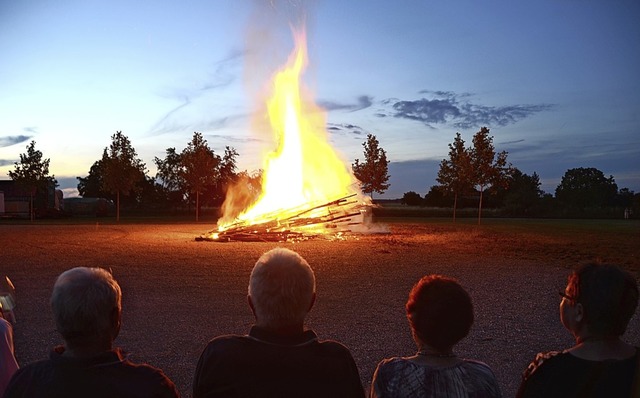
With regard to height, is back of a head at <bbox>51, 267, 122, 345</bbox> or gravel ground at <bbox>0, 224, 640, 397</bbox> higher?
back of a head at <bbox>51, 267, 122, 345</bbox>

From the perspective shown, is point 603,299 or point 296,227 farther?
point 296,227

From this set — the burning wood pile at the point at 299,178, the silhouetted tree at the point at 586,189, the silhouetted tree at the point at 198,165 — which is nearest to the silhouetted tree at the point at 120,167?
the silhouetted tree at the point at 198,165

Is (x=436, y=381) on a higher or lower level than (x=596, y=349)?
lower

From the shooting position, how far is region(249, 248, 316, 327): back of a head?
277 cm

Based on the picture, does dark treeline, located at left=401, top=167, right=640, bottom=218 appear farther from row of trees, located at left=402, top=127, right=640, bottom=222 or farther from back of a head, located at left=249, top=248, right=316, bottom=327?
back of a head, located at left=249, top=248, right=316, bottom=327

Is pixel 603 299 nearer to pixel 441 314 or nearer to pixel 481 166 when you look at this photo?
pixel 441 314

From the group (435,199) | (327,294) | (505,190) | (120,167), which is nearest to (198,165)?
(120,167)

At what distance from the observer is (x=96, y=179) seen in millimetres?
93062

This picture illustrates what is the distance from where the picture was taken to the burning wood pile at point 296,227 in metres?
22.0

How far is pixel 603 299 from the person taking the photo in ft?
8.78

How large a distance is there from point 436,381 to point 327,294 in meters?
7.60

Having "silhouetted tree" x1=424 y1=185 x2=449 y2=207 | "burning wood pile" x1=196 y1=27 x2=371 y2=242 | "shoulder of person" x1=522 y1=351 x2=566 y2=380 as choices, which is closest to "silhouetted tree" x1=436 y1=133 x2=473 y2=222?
"burning wood pile" x1=196 y1=27 x2=371 y2=242

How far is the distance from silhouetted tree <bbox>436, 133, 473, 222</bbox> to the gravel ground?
21.6 metres

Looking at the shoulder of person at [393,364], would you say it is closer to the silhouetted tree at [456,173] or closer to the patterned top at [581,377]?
the patterned top at [581,377]
